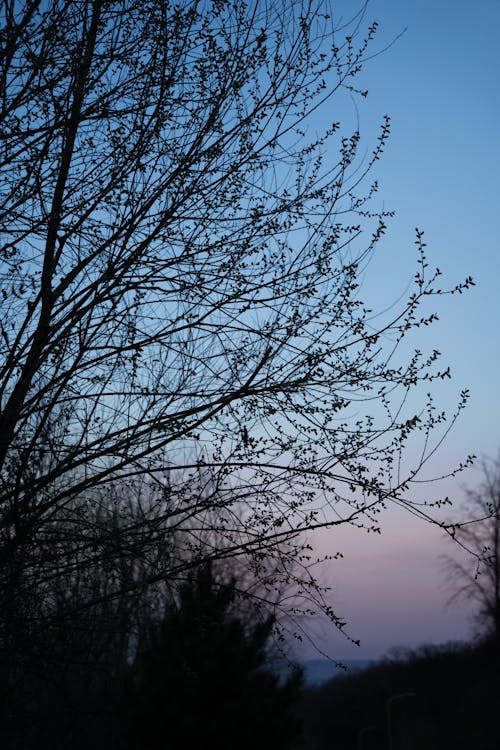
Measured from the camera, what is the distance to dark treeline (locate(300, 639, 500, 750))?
41.4 m

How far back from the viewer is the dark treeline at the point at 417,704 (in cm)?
4144

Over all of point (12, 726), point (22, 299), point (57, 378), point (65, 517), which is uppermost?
point (22, 299)

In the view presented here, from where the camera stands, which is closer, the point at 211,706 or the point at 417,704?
the point at 211,706

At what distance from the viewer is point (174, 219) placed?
Result: 15.9 ft

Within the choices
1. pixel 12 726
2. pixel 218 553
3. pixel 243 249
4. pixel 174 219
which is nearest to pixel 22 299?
pixel 174 219

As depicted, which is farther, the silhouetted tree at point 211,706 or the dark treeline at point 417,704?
the dark treeline at point 417,704

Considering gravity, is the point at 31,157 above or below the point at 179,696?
above

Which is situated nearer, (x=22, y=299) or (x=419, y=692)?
(x=22, y=299)

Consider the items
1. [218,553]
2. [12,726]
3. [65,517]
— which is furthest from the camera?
[12,726]

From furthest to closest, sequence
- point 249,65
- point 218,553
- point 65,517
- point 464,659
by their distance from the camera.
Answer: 1. point 464,659
2. point 249,65
3. point 65,517
4. point 218,553

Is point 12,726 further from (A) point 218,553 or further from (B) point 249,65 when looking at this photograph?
(B) point 249,65

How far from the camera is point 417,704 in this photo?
1794 inches

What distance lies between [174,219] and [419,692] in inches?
1815

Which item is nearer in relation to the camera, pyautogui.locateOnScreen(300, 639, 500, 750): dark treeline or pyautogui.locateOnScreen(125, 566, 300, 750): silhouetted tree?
pyautogui.locateOnScreen(125, 566, 300, 750): silhouetted tree
